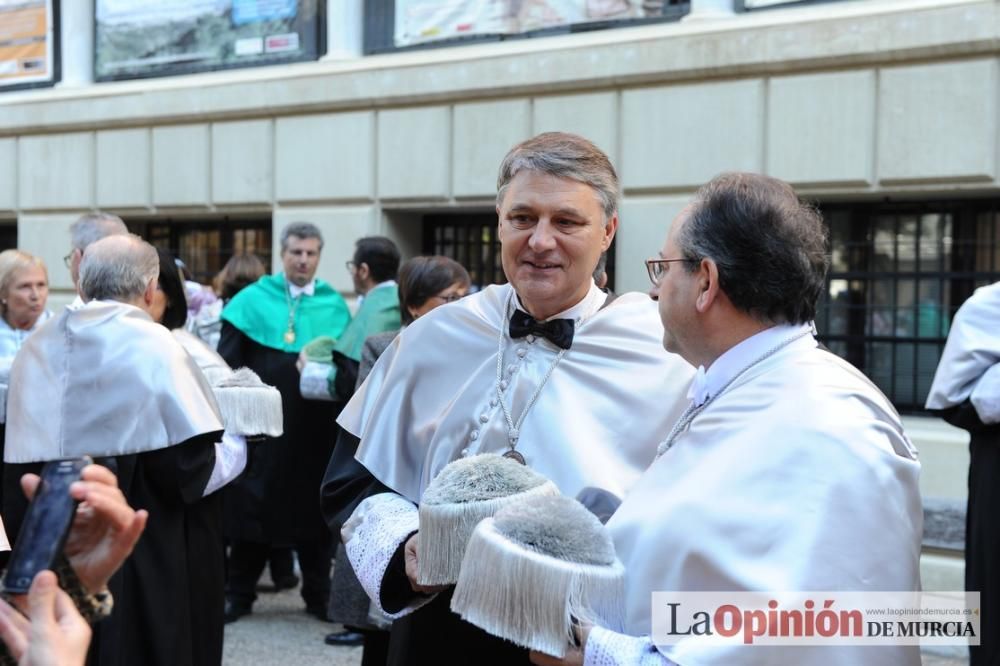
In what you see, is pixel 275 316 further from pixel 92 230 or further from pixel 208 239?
pixel 208 239

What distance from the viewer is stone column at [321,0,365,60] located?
10.8 m

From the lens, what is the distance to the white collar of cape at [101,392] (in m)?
4.11

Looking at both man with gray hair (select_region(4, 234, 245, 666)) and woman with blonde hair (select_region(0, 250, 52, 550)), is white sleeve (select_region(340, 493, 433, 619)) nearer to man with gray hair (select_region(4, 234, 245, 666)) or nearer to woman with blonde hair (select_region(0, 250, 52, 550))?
man with gray hair (select_region(4, 234, 245, 666))

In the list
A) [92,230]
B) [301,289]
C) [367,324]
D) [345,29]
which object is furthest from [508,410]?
[345,29]

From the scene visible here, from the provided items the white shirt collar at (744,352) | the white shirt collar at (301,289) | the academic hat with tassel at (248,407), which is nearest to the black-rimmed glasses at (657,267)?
the white shirt collar at (744,352)

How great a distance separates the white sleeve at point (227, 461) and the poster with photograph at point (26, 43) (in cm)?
986

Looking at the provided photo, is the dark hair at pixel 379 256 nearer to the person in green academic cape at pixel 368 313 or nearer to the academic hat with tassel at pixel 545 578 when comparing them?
the person in green academic cape at pixel 368 313

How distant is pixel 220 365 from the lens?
529cm

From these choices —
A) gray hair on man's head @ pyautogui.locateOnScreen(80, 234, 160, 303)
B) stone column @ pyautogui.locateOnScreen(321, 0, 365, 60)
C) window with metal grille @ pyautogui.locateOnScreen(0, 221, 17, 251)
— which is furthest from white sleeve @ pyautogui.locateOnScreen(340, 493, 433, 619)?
window with metal grille @ pyautogui.locateOnScreen(0, 221, 17, 251)

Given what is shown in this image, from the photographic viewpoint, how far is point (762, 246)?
219 cm

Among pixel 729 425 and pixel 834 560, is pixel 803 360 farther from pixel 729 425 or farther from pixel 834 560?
pixel 834 560

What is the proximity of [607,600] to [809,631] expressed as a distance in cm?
32

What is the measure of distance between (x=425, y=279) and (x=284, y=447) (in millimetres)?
2331

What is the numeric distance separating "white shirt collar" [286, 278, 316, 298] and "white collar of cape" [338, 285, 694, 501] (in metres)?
4.82
